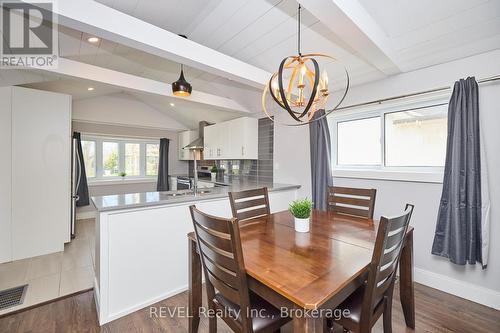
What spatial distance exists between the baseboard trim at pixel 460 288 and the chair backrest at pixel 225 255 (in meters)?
2.14

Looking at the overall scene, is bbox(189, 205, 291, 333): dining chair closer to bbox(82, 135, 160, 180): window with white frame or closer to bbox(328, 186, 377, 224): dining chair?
bbox(328, 186, 377, 224): dining chair

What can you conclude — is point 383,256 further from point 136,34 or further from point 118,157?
point 118,157

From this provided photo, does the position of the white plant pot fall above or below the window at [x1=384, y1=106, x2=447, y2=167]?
below

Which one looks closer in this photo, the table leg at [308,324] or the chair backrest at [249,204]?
the table leg at [308,324]

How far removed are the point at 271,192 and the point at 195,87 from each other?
236 centimetres

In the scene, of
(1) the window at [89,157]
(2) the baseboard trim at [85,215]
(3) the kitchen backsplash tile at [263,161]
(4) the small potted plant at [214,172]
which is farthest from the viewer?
(4) the small potted plant at [214,172]

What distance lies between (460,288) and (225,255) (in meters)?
2.35

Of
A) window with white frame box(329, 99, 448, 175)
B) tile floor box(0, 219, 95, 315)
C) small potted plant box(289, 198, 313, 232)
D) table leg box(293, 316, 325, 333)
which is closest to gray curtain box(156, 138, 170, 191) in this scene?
tile floor box(0, 219, 95, 315)

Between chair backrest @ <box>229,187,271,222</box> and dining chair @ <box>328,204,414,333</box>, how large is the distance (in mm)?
951

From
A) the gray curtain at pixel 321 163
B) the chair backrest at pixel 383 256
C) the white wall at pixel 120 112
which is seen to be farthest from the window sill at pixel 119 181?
the chair backrest at pixel 383 256

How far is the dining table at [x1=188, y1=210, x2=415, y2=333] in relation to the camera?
2.90 ft

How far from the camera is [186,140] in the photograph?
5730 millimetres

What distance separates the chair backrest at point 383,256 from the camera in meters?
1.00

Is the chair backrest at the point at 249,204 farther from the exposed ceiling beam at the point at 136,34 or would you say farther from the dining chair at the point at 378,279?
the exposed ceiling beam at the point at 136,34
